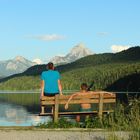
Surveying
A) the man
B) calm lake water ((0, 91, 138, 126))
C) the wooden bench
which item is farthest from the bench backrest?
calm lake water ((0, 91, 138, 126))

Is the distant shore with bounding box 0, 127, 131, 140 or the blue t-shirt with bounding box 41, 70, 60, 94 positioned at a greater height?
the blue t-shirt with bounding box 41, 70, 60, 94

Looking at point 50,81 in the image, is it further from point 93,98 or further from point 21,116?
point 21,116

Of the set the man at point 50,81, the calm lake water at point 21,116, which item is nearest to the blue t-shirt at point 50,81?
the man at point 50,81

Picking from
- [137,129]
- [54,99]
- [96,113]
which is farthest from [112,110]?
[137,129]

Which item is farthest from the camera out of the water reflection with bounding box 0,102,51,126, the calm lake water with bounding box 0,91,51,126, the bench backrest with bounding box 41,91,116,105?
the calm lake water with bounding box 0,91,51,126

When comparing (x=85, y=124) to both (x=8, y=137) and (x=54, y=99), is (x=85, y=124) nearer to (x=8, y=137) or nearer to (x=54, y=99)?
(x=54, y=99)

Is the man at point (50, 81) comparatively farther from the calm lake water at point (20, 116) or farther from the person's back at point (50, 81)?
the calm lake water at point (20, 116)

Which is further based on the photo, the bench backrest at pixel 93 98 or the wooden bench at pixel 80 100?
the bench backrest at pixel 93 98

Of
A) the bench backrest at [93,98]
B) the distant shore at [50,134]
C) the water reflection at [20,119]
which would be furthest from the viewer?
the water reflection at [20,119]

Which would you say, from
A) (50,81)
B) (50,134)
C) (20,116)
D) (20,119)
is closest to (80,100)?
(50,81)

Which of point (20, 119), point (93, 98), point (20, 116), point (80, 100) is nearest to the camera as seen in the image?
point (93, 98)

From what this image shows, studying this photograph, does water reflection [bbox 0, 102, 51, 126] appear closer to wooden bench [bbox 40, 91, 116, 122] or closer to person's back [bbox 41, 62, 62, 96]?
person's back [bbox 41, 62, 62, 96]

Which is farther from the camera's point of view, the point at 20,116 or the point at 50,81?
the point at 20,116

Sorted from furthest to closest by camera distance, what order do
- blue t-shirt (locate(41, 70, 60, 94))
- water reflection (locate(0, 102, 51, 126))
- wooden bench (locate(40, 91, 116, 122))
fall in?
1. water reflection (locate(0, 102, 51, 126))
2. blue t-shirt (locate(41, 70, 60, 94))
3. wooden bench (locate(40, 91, 116, 122))
